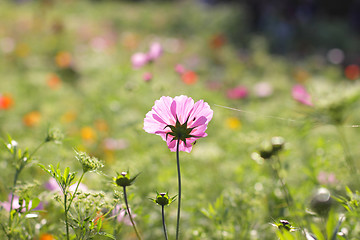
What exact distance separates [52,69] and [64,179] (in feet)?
15.0

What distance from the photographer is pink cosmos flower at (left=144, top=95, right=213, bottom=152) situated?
69 centimetres

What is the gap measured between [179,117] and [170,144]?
0.07 m

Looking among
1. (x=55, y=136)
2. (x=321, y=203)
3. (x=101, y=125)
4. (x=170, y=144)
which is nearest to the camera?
(x=321, y=203)

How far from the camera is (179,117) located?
708mm

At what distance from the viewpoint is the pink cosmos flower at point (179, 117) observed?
27.2 inches

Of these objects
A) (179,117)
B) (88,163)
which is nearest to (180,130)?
(179,117)

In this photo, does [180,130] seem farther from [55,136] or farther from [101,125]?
[101,125]

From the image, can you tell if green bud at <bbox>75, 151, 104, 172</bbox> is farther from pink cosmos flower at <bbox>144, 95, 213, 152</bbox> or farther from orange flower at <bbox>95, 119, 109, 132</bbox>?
orange flower at <bbox>95, 119, 109, 132</bbox>

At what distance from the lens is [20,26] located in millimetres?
6852

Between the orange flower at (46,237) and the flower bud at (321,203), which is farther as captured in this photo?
the orange flower at (46,237)

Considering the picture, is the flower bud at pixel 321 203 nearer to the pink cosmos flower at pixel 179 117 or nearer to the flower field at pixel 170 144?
the flower field at pixel 170 144

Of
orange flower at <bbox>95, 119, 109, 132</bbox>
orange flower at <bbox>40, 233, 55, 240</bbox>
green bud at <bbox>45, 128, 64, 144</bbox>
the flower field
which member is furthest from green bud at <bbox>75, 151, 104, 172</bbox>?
orange flower at <bbox>95, 119, 109, 132</bbox>

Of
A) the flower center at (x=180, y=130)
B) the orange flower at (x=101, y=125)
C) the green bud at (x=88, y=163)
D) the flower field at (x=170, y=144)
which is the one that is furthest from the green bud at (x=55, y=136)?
the orange flower at (x=101, y=125)

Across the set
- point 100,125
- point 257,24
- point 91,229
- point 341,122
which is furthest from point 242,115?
point 257,24
